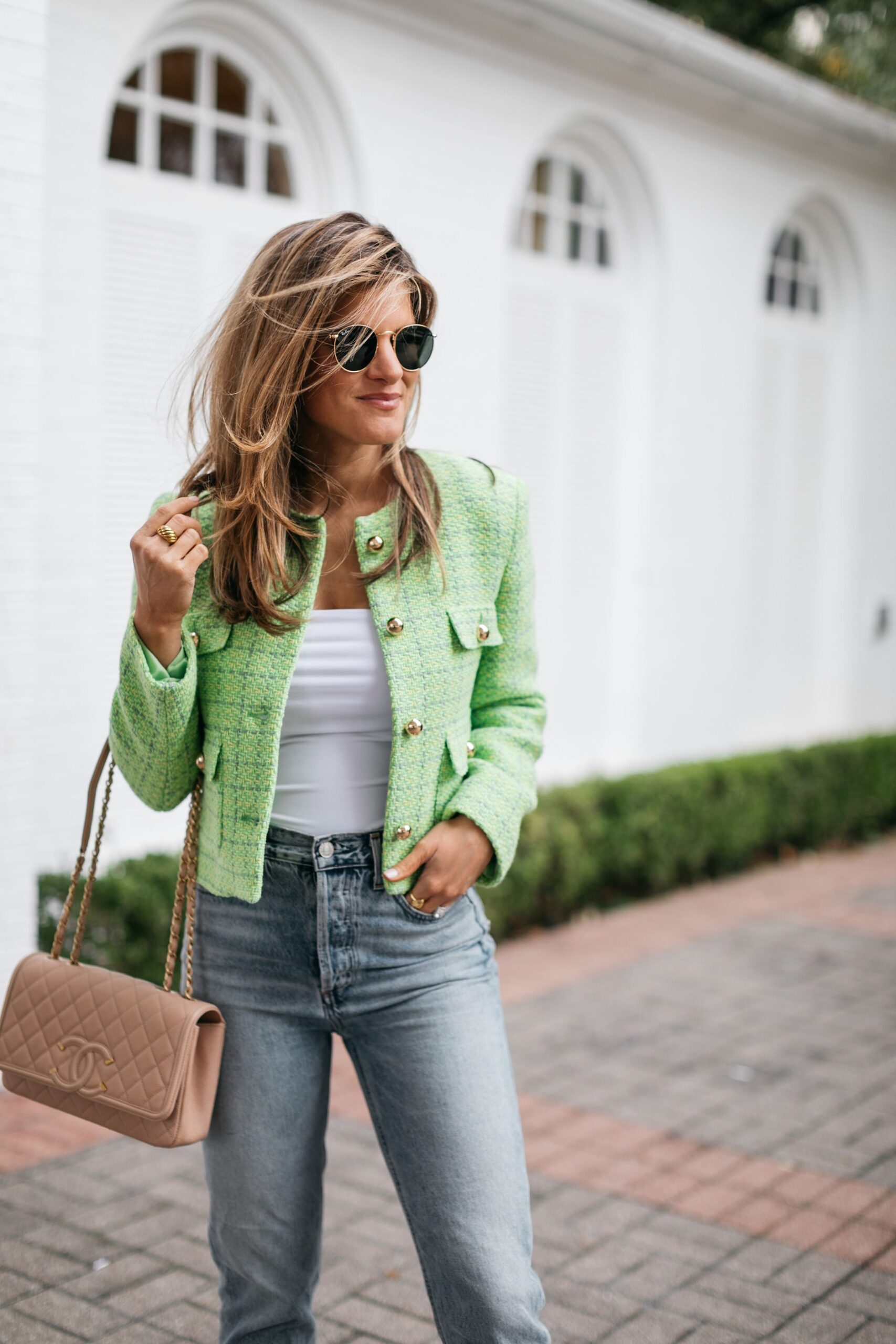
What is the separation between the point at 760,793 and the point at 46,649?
14.6 ft

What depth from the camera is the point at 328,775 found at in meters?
2.16

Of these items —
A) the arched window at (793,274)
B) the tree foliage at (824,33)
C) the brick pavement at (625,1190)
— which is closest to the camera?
the brick pavement at (625,1190)

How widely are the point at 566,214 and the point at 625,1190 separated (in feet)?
17.2

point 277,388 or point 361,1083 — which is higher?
point 277,388

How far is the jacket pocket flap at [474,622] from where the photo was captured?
87.4 inches

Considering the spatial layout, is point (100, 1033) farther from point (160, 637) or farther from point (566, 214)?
point (566, 214)

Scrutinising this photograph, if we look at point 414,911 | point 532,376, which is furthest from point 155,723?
point 532,376

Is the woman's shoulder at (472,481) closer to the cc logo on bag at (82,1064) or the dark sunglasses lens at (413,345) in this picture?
the dark sunglasses lens at (413,345)

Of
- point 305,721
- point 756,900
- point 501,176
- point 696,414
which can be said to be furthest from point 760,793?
point 305,721

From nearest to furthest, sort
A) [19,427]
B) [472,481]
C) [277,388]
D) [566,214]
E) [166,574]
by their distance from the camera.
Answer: [166,574]
[277,388]
[472,481]
[19,427]
[566,214]

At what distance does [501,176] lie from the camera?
6.74m

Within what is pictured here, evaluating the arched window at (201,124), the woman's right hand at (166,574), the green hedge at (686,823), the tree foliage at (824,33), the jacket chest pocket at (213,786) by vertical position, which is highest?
the tree foliage at (824,33)

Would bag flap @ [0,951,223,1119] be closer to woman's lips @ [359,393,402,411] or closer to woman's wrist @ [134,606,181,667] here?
woman's wrist @ [134,606,181,667]

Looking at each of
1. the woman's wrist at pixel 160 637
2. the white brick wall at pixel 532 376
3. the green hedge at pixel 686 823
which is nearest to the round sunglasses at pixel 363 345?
the woman's wrist at pixel 160 637
